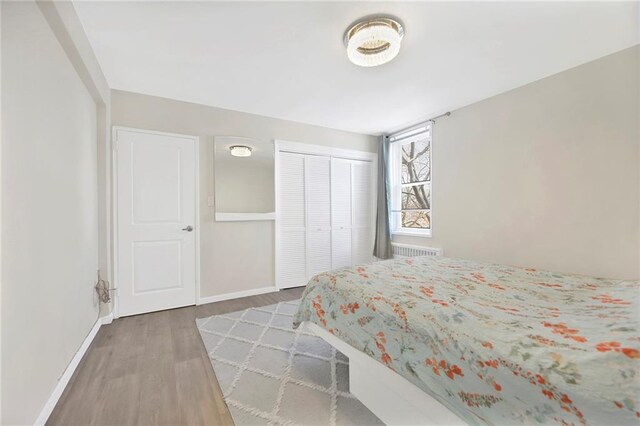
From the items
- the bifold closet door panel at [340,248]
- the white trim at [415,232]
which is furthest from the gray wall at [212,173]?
the white trim at [415,232]

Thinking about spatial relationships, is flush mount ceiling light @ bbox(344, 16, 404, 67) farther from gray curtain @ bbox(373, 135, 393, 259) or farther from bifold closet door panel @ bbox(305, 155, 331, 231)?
gray curtain @ bbox(373, 135, 393, 259)

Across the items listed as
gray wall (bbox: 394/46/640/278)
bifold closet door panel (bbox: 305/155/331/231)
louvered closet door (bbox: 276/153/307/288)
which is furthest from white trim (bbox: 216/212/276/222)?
gray wall (bbox: 394/46/640/278)

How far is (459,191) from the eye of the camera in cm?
326

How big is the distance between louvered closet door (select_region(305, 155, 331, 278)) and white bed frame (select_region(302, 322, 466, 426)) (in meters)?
2.32


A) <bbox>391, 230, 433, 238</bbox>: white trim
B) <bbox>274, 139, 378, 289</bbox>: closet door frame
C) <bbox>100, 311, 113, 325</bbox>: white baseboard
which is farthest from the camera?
<bbox>391, 230, 433, 238</bbox>: white trim

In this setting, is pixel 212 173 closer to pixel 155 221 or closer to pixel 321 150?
pixel 155 221

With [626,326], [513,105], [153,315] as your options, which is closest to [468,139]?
[513,105]

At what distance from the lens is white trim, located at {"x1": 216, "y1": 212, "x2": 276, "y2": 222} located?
3227 mm

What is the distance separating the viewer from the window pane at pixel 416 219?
385 centimetres

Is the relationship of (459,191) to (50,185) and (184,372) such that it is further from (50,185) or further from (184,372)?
(50,185)

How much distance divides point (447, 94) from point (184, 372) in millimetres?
3453

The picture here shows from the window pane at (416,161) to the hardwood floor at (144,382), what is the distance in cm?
342

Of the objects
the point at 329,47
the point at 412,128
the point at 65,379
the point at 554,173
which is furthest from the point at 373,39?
the point at 65,379

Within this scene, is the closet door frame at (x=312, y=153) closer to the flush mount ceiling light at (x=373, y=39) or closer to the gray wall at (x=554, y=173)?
the gray wall at (x=554, y=173)
